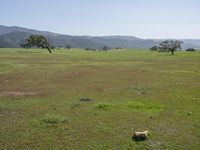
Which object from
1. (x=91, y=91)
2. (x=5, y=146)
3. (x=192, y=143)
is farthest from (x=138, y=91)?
(x=5, y=146)

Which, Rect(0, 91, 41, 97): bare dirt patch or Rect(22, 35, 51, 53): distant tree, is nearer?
Rect(0, 91, 41, 97): bare dirt patch

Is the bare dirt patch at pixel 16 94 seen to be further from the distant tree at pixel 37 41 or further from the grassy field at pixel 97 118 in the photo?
the distant tree at pixel 37 41

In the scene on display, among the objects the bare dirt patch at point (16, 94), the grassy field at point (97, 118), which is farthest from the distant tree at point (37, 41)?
the bare dirt patch at point (16, 94)

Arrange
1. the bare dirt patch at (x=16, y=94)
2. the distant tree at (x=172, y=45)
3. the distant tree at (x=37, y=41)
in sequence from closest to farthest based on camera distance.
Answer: the bare dirt patch at (x=16, y=94)
the distant tree at (x=37, y=41)
the distant tree at (x=172, y=45)

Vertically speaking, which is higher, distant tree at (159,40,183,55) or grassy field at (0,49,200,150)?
distant tree at (159,40,183,55)

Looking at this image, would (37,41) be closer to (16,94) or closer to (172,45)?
(172,45)

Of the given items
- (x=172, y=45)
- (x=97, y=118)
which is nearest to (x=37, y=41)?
(x=172, y=45)

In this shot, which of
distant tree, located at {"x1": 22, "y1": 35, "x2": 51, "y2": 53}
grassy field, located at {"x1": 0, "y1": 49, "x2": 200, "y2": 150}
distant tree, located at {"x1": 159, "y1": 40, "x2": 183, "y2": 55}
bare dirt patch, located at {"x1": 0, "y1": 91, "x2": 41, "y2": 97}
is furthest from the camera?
distant tree, located at {"x1": 159, "y1": 40, "x2": 183, "y2": 55}

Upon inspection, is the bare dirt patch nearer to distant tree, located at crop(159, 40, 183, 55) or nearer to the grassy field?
the grassy field

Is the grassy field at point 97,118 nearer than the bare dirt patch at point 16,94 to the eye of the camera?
Yes

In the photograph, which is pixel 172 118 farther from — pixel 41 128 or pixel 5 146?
pixel 5 146

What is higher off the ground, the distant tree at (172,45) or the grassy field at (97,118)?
the distant tree at (172,45)

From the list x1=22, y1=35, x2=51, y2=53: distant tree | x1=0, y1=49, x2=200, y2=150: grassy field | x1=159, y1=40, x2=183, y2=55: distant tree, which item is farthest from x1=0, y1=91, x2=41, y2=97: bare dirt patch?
x1=159, y1=40, x2=183, y2=55: distant tree

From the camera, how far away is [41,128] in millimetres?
18672
